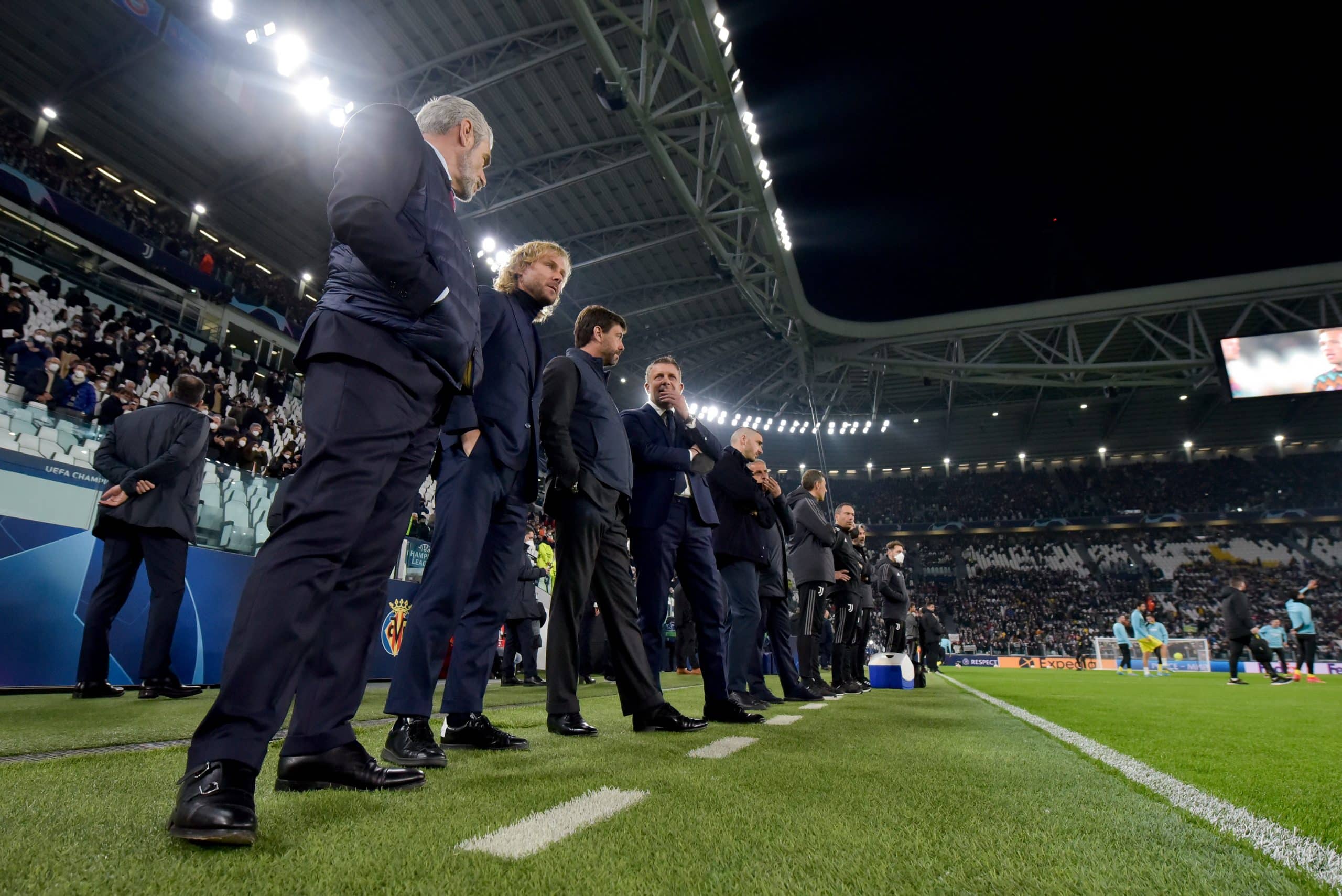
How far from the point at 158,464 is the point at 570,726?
9.96 feet

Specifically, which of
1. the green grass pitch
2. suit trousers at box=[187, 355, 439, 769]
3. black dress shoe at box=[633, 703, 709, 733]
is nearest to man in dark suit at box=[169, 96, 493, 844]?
suit trousers at box=[187, 355, 439, 769]

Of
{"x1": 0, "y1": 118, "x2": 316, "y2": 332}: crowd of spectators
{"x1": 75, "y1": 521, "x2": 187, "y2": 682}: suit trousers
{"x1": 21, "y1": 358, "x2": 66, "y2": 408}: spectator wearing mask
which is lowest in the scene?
{"x1": 75, "y1": 521, "x2": 187, "y2": 682}: suit trousers

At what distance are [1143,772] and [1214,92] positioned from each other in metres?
18.9

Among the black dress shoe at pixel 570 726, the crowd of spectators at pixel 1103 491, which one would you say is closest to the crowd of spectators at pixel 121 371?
the black dress shoe at pixel 570 726

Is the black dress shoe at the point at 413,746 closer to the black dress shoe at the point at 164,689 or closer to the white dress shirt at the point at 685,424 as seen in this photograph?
the white dress shirt at the point at 685,424

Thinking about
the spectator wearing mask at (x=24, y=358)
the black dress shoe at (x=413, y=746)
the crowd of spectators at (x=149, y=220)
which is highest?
the crowd of spectators at (x=149, y=220)

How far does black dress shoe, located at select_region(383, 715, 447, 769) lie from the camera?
2.04m

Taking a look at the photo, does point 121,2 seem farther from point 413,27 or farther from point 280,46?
point 413,27

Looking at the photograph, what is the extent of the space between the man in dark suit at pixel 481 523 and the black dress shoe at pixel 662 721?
62 cm

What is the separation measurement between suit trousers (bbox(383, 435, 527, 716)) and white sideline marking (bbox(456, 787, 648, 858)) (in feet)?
2.60

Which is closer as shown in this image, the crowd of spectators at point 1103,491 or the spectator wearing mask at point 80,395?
the spectator wearing mask at point 80,395

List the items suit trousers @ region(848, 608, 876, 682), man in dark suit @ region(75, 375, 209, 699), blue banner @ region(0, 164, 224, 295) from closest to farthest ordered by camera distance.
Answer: man in dark suit @ region(75, 375, 209, 699) → suit trousers @ region(848, 608, 876, 682) → blue banner @ region(0, 164, 224, 295)

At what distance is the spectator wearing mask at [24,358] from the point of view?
27.4 feet

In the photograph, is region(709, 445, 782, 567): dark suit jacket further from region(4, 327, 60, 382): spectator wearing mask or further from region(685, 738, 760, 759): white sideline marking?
region(4, 327, 60, 382): spectator wearing mask
